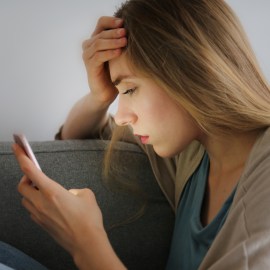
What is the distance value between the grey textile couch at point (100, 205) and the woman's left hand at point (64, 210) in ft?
0.61

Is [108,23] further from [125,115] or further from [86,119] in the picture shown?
[86,119]

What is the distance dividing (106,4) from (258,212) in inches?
29.0

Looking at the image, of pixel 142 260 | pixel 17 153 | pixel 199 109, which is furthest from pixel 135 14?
pixel 142 260

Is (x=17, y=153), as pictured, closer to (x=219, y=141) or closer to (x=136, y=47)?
(x=136, y=47)

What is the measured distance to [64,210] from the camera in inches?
25.8

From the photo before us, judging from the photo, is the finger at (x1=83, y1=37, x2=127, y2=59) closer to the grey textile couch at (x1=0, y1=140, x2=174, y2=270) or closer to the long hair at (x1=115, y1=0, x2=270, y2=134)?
the long hair at (x1=115, y1=0, x2=270, y2=134)

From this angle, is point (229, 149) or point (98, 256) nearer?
point (98, 256)

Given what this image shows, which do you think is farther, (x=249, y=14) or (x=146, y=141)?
(x=249, y=14)

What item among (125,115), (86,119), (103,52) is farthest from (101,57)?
(86,119)

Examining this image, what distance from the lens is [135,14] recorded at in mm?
708

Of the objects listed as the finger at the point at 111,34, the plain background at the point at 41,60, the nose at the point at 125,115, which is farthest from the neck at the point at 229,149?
the plain background at the point at 41,60

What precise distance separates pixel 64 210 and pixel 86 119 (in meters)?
0.37

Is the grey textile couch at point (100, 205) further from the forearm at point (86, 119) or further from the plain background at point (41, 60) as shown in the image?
the plain background at point (41, 60)

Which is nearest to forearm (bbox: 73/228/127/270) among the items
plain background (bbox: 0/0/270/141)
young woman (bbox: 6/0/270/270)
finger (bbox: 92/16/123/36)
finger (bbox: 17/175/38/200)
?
young woman (bbox: 6/0/270/270)
